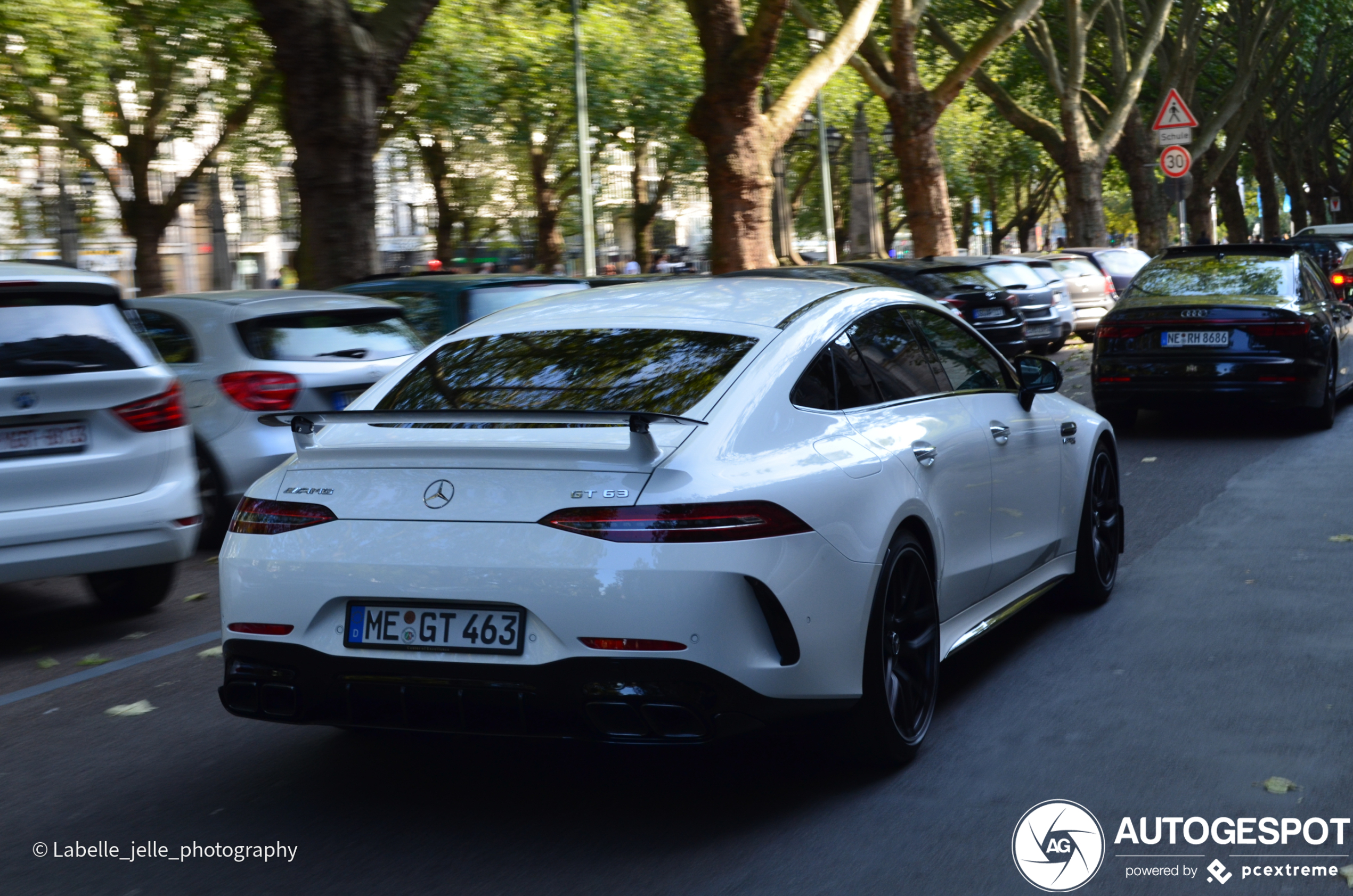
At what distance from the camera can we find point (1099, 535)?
6805mm

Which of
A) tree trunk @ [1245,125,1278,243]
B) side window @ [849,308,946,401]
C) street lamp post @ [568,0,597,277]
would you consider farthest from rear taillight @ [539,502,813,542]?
tree trunk @ [1245,125,1278,243]

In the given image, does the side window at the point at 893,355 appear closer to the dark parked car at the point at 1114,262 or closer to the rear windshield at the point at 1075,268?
the rear windshield at the point at 1075,268

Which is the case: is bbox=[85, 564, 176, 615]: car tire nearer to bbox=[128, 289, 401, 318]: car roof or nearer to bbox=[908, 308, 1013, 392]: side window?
bbox=[128, 289, 401, 318]: car roof

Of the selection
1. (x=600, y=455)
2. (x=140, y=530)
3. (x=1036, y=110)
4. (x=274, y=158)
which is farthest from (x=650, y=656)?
(x=1036, y=110)

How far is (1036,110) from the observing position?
5119 cm

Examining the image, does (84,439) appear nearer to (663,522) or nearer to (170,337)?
(170,337)

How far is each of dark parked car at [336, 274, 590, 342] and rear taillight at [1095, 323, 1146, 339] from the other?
14.0 feet

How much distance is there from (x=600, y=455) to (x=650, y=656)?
523 millimetres

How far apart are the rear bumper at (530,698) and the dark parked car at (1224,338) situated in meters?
8.88

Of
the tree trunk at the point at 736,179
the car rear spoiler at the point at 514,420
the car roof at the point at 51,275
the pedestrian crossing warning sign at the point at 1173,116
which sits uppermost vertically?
the pedestrian crossing warning sign at the point at 1173,116

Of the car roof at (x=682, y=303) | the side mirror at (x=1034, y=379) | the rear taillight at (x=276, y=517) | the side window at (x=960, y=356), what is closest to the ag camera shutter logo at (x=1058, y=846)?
the car roof at (x=682, y=303)

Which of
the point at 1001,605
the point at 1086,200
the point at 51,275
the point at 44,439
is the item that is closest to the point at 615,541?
the point at 1001,605

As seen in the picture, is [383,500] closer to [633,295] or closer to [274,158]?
[633,295]

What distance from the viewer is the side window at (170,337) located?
9477 millimetres
